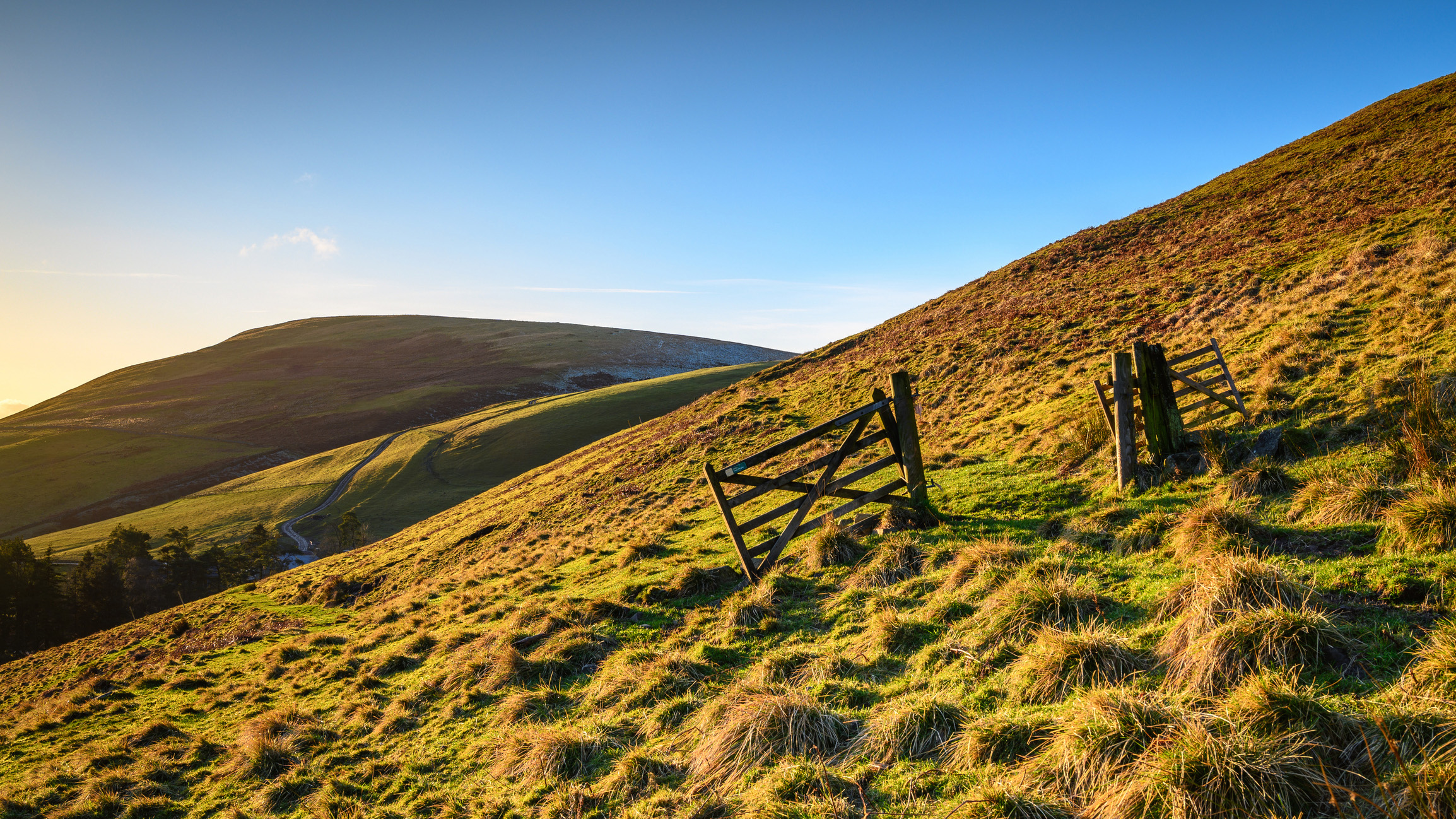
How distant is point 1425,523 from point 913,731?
5511 mm

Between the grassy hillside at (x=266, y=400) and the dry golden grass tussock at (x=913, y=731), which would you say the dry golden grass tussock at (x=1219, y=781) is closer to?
the dry golden grass tussock at (x=913, y=731)

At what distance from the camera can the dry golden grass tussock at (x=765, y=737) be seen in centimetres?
566

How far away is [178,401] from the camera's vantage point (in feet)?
449

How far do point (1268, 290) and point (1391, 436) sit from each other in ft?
54.7

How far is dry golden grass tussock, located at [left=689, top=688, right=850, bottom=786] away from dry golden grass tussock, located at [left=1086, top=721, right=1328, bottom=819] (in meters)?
2.38

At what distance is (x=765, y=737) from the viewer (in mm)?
5816

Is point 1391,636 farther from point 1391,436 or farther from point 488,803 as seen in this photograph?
point 488,803

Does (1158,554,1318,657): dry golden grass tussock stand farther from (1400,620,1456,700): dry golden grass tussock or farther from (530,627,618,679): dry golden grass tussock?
(530,627,618,679): dry golden grass tussock

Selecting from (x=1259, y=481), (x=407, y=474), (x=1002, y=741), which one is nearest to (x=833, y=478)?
(x=1259, y=481)

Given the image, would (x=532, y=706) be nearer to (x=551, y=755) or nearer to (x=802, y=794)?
(x=551, y=755)

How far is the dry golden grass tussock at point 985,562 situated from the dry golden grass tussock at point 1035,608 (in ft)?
2.33

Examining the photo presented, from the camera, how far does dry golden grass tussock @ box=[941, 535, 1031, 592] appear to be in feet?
25.0

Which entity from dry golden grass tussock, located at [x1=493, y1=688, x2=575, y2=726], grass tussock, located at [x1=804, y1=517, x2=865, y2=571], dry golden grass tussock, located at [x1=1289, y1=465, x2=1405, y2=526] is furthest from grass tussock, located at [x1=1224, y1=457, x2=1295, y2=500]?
dry golden grass tussock, located at [x1=493, y1=688, x2=575, y2=726]

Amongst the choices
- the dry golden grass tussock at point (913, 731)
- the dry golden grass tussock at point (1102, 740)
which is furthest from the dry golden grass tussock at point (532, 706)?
the dry golden grass tussock at point (1102, 740)
